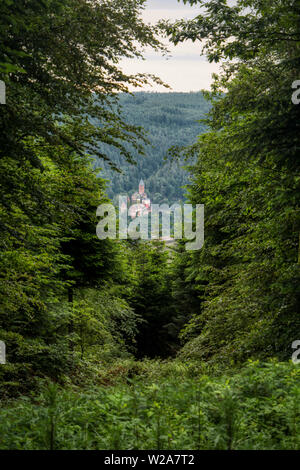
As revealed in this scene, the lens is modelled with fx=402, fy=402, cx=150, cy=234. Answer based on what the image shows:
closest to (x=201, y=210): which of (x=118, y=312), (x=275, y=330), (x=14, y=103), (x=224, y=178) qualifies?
(x=118, y=312)

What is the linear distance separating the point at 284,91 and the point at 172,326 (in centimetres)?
2751

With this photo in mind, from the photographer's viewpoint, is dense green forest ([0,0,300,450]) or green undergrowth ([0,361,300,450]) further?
dense green forest ([0,0,300,450])

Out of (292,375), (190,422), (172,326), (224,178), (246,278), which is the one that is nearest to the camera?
(190,422)

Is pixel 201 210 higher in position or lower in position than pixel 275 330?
higher

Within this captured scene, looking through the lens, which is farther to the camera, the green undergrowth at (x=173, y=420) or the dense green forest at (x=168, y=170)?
the dense green forest at (x=168, y=170)

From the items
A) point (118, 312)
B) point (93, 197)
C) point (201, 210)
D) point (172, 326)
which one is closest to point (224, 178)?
point (93, 197)

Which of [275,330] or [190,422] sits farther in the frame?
[275,330]

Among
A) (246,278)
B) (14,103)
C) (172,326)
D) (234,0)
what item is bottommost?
(172,326)

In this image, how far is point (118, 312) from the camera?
886 inches

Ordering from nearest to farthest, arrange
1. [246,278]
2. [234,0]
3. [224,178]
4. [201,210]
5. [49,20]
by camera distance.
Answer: [49,20] < [234,0] < [246,278] < [224,178] < [201,210]

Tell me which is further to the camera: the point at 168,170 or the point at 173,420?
the point at 168,170

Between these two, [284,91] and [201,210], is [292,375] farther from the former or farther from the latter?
[201,210]

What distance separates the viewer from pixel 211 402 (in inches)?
192

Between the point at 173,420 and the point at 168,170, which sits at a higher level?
the point at 168,170
